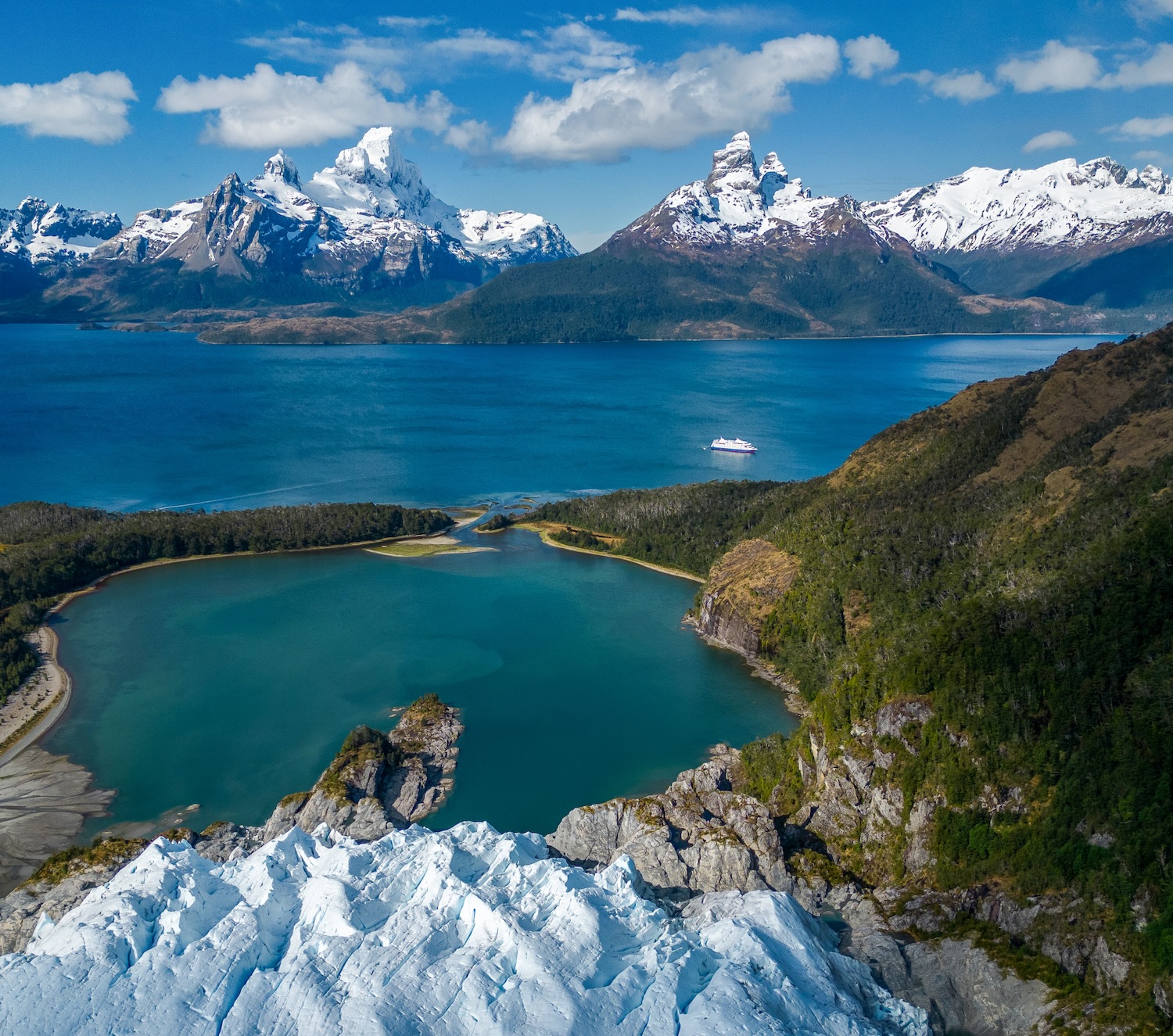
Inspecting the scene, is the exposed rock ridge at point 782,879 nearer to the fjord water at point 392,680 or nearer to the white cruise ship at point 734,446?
the fjord water at point 392,680

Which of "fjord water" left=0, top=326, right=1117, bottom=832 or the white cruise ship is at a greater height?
the white cruise ship

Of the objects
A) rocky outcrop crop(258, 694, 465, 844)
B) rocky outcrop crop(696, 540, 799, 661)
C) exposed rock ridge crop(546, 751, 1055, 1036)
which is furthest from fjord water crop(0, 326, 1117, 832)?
exposed rock ridge crop(546, 751, 1055, 1036)

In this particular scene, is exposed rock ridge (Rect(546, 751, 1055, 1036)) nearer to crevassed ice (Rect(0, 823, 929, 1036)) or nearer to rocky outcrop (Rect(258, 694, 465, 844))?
crevassed ice (Rect(0, 823, 929, 1036))

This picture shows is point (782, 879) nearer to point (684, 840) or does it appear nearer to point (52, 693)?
point (684, 840)

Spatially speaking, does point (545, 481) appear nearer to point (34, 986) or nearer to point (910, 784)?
point (910, 784)

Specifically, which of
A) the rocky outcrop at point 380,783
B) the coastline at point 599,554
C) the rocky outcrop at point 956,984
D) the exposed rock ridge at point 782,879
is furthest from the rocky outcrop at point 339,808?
the coastline at point 599,554

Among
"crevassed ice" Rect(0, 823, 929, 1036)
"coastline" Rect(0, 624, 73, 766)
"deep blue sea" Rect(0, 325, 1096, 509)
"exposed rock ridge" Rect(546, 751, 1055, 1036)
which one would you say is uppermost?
"deep blue sea" Rect(0, 325, 1096, 509)
